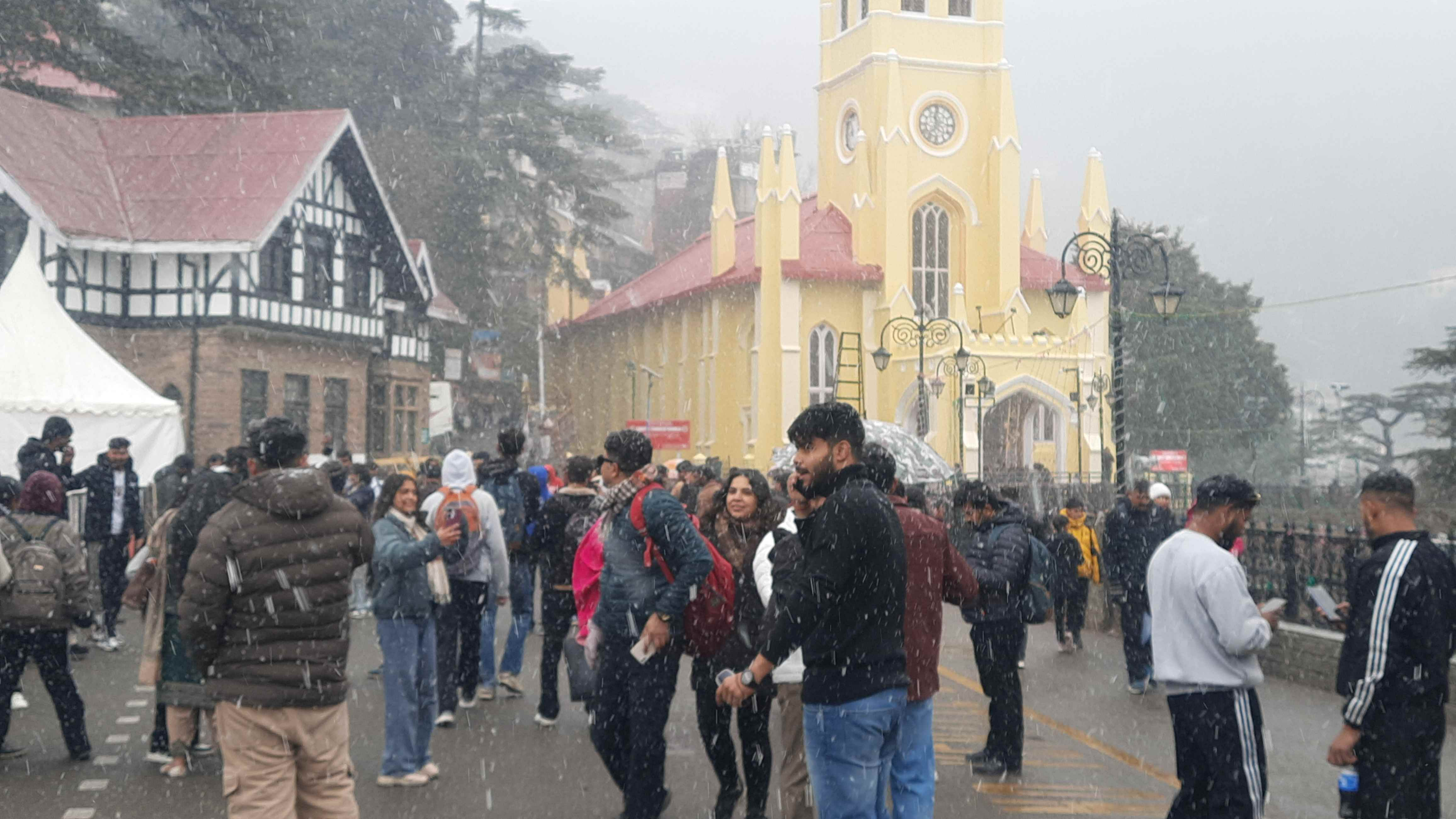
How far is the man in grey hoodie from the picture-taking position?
210 inches

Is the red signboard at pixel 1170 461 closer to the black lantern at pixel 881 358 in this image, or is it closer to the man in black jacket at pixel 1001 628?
the black lantern at pixel 881 358

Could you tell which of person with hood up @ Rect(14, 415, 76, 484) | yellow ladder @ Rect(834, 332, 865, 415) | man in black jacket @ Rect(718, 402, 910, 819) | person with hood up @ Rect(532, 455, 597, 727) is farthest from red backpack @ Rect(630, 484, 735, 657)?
yellow ladder @ Rect(834, 332, 865, 415)

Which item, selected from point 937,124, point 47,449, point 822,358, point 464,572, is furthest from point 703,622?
point 937,124

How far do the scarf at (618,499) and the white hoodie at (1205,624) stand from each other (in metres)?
2.33

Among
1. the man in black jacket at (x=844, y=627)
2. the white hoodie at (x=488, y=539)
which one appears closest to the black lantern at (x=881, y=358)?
the white hoodie at (x=488, y=539)

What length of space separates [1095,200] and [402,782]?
4708 cm

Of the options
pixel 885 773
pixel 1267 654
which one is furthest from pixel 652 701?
pixel 1267 654

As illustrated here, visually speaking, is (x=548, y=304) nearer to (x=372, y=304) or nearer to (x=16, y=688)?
(x=372, y=304)

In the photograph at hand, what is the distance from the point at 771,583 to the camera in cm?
630

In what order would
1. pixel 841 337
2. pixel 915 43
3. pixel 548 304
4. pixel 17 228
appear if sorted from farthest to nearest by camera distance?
pixel 548 304
pixel 915 43
pixel 841 337
pixel 17 228

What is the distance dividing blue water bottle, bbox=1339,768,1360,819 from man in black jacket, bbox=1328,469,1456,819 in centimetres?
3

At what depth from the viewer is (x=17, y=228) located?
88.8 ft

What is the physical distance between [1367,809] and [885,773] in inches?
73.8

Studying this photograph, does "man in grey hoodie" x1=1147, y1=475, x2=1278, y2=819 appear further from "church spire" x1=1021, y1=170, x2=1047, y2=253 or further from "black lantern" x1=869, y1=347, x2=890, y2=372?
"church spire" x1=1021, y1=170, x2=1047, y2=253
